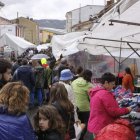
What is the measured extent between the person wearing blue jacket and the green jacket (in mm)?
4429

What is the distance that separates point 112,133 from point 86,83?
5484 millimetres

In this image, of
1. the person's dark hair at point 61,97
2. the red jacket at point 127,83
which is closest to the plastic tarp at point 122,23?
the person's dark hair at point 61,97

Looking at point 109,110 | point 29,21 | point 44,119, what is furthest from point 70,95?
point 29,21

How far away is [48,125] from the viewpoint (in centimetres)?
503

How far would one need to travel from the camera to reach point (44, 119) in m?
5.05

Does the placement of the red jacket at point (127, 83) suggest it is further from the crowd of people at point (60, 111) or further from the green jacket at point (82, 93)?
the green jacket at point (82, 93)

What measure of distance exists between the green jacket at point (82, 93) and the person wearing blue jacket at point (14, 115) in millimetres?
4429

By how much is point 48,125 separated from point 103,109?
1.82 metres

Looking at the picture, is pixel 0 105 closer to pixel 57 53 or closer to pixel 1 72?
pixel 1 72

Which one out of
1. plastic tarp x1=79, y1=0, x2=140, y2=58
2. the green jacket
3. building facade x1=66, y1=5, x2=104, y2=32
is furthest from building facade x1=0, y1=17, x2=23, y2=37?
plastic tarp x1=79, y1=0, x2=140, y2=58

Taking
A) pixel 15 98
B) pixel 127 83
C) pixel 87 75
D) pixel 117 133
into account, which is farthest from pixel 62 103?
pixel 127 83

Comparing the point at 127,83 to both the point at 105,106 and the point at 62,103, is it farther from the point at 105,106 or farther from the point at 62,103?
the point at 62,103

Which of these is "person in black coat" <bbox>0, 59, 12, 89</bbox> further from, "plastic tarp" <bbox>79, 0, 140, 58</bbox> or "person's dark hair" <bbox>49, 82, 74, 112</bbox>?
"plastic tarp" <bbox>79, 0, 140, 58</bbox>

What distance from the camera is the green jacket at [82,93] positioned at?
29.9 ft
